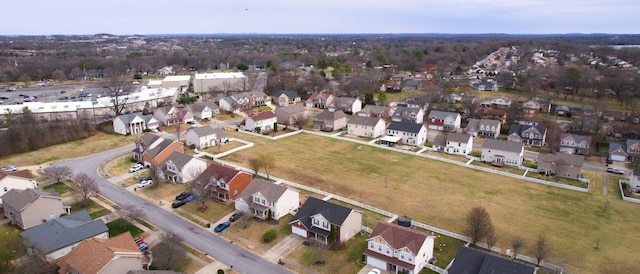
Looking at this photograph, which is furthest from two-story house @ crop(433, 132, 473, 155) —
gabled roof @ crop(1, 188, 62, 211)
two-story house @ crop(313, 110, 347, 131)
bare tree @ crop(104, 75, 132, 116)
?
bare tree @ crop(104, 75, 132, 116)

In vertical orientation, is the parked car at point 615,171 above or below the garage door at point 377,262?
above

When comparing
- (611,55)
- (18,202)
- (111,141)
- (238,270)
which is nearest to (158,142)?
(111,141)

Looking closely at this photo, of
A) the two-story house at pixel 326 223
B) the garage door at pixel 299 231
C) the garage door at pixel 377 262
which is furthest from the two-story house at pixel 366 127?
the garage door at pixel 377 262

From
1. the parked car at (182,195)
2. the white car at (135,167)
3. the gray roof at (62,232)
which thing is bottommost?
the parked car at (182,195)

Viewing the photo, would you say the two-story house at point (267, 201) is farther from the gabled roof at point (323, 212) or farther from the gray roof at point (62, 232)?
the gray roof at point (62, 232)

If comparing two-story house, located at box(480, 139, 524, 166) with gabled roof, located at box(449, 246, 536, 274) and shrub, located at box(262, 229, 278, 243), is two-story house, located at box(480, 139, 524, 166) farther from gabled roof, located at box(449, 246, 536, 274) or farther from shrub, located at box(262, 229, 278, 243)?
shrub, located at box(262, 229, 278, 243)

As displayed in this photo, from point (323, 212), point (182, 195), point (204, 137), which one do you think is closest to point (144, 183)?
point (182, 195)

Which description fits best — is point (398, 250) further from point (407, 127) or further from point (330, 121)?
point (330, 121)
